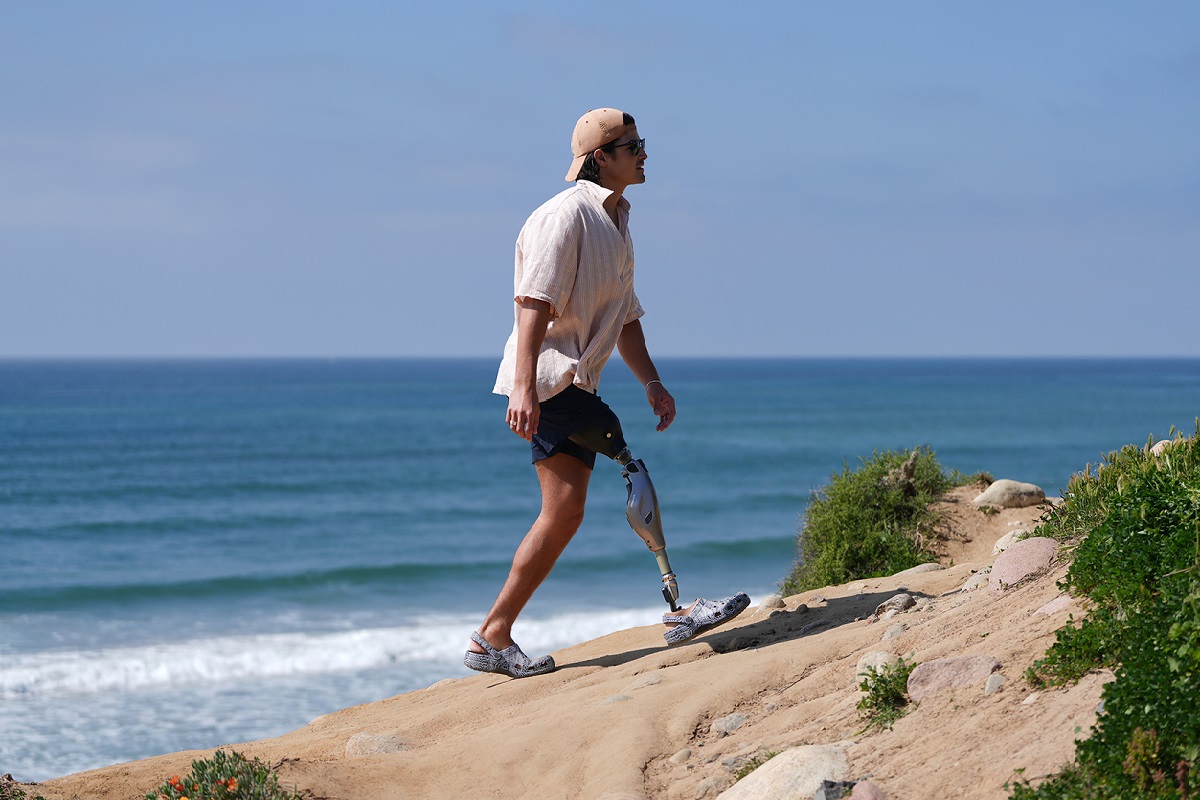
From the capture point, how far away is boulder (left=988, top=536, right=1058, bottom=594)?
4051 millimetres

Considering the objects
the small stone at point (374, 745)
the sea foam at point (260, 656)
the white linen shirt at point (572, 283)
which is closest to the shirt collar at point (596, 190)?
the white linen shirt at point (572, 283)

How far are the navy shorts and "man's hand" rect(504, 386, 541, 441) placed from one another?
0.19 m

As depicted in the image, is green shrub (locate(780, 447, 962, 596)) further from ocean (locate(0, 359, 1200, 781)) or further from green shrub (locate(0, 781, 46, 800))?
green shrub (locate(0, 781, 46, 800))

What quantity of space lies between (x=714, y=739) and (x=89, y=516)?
22.9 meters

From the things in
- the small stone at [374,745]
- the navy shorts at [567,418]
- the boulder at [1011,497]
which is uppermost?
the navy shorts at [567,418]

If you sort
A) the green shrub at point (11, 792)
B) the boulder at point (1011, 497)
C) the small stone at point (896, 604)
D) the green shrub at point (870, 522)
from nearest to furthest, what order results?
1. the green shrub at point (11, 792)
2. the small stone at point (896, 604)
3. the green shrub at point (870, 522)
4. the boulder at point (1011, 497)

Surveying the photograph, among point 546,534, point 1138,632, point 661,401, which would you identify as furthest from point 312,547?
point 1138,632

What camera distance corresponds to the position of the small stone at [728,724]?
12.1 feet

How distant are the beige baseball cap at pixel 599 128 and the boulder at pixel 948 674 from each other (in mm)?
2529

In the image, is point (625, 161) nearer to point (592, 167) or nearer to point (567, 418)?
point (592, 167)

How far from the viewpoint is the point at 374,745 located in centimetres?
427

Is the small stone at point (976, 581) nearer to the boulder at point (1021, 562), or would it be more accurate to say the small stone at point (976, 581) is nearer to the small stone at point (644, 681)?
the boulder at point (1021, 562)

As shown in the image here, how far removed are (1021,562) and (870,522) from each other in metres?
3.06

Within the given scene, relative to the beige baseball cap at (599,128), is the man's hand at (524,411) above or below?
below
